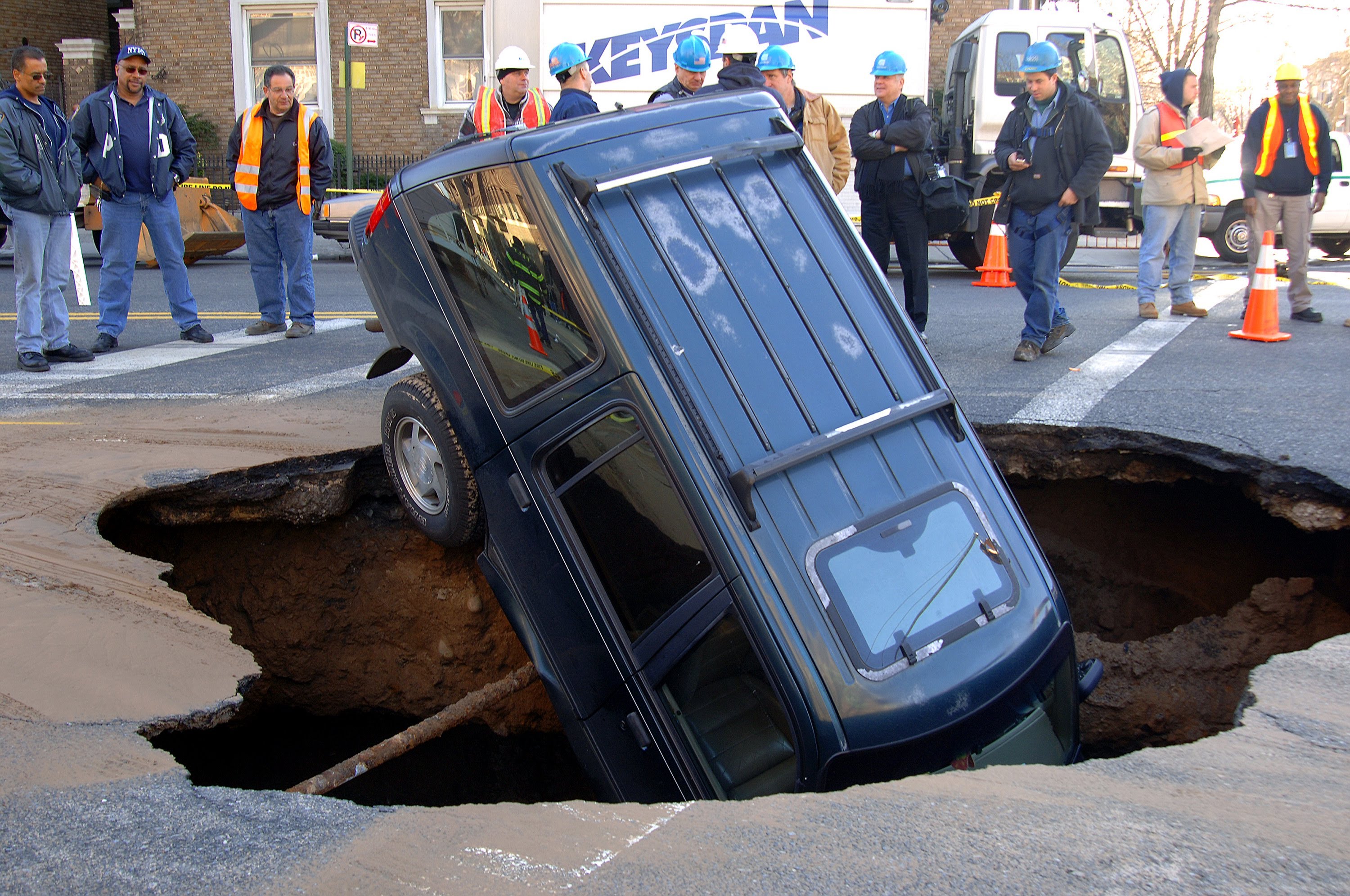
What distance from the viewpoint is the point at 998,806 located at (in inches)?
78.7

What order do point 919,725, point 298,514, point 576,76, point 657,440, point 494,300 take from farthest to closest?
1. point 576,76
2. point 298,514
3. point 494,300
4. point 657,440
5. point 919,725

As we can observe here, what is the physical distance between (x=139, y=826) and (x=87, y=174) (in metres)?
6.71

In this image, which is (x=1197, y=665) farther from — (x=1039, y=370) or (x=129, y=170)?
(x=129, y=170)

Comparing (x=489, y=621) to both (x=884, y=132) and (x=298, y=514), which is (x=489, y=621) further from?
(x=884, y=132)

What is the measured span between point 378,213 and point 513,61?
4.05 meters

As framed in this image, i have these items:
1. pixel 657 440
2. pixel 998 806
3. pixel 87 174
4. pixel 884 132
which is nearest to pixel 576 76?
pixel 884 132

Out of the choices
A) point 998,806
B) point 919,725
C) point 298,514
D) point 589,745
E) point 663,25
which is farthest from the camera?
point 663,25

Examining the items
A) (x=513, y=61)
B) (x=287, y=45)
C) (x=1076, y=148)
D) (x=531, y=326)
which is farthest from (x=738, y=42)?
(x=287, y=45)

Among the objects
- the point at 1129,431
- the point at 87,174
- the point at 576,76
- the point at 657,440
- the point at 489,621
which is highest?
the point at 576,76

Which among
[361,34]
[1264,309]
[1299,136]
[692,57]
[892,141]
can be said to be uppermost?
[361,34]

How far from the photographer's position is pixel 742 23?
39.8 feet

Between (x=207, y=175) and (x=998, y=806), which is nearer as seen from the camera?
(x=998, y=806)

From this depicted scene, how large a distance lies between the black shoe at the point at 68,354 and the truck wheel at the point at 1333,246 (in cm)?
1465

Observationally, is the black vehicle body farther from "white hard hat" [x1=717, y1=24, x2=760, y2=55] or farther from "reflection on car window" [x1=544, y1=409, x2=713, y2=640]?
"white hard hat" [x1=717, y1=24, x2=760, y2=55]
